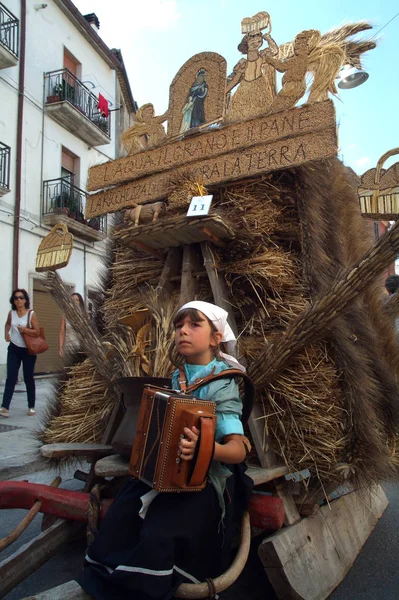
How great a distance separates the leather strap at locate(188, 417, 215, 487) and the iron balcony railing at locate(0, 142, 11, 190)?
10653mm

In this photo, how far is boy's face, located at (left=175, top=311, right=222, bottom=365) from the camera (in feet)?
5.76

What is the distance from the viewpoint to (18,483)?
1.89 m

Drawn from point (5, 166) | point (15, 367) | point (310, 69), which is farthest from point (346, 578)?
point (5, 166)

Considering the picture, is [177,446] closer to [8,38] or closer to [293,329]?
[293,329]

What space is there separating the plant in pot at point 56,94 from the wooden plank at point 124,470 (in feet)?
41.7

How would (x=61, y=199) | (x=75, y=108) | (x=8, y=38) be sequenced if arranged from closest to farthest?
(x=8, y=38) < (x=61, y=199) < (x=75, y=108)

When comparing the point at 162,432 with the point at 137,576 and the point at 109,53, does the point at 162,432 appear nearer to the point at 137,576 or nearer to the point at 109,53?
the point at 137,576

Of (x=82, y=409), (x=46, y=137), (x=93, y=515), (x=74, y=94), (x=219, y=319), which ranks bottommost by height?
(x=93, y=515)

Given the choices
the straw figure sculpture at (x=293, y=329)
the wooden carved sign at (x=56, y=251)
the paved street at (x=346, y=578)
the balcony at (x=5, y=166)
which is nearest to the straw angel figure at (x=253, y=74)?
the straw figure sculpture at (x=293, y=329)

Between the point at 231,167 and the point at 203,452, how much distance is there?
167 centimetres

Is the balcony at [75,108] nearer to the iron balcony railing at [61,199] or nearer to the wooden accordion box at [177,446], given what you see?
the iron balcony railing at [61,199]

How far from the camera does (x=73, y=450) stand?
1914 millimetres

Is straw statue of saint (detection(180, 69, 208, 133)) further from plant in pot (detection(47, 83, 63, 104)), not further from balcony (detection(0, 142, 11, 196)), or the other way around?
plant in pot (detection(47, 83, 63, 104))

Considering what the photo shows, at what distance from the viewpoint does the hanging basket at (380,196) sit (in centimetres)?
204
